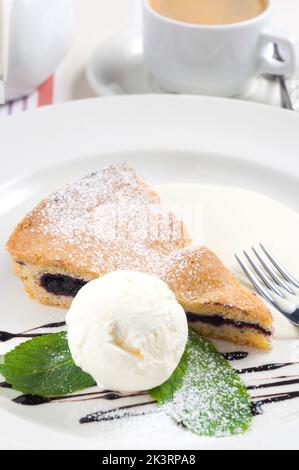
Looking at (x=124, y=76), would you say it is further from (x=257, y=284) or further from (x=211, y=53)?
(x=257, y=284)

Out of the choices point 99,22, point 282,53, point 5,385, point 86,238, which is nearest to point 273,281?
point 86,238

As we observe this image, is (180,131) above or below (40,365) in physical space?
above

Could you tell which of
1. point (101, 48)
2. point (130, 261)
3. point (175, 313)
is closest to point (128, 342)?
point (175, 313)

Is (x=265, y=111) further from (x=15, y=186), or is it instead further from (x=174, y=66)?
(x=15, y=186)

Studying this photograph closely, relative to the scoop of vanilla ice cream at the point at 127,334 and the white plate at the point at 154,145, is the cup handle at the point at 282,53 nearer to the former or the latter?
the white plate at the point at 154,145

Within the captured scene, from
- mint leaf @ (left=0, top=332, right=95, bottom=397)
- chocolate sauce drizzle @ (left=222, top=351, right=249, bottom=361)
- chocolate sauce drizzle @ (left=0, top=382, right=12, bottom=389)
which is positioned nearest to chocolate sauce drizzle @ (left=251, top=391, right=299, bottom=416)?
chocolate sauce drizzle @ (left=222, top=351, right=249, bottom=361)

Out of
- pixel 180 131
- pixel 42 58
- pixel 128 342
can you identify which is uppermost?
pixel 42 58

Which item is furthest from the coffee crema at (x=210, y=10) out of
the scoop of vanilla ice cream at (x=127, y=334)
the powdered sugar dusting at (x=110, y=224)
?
the scoop of vanilla ice cream at (x=127, y=334)
